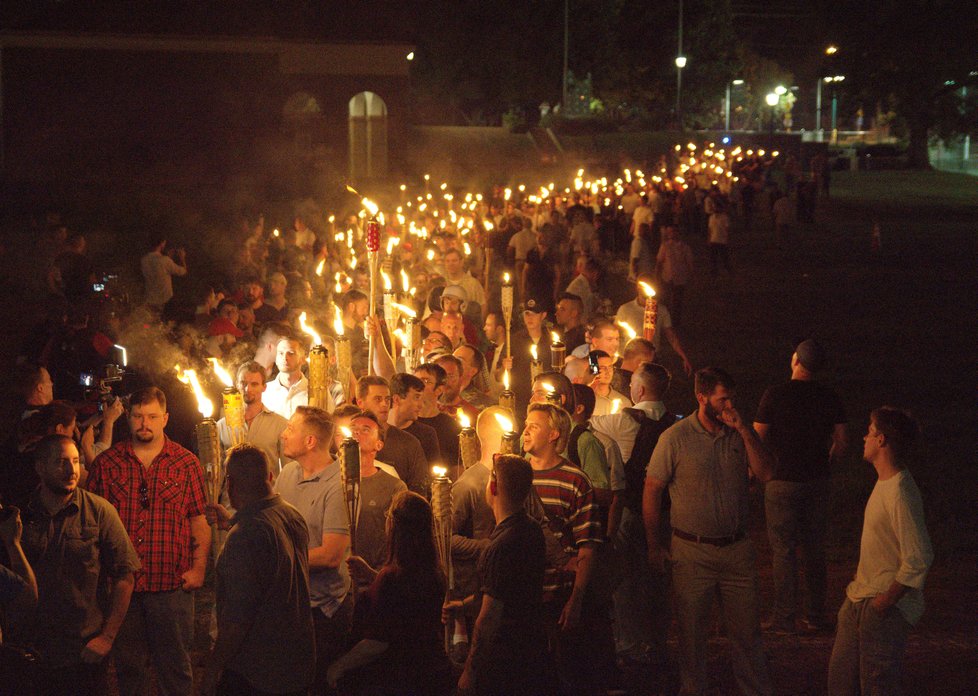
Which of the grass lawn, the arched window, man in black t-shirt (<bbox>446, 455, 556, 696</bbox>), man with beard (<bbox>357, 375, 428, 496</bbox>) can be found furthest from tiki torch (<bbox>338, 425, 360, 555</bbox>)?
the arched window

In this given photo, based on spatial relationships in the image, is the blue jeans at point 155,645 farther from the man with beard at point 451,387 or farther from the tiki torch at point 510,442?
the man with beard at point 451,387

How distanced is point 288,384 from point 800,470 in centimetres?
318

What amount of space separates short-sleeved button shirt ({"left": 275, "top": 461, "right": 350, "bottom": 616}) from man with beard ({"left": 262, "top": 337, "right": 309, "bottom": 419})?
6.59ft

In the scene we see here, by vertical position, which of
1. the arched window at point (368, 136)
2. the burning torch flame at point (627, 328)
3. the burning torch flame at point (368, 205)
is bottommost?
the burning torch flame at point (627, 328)

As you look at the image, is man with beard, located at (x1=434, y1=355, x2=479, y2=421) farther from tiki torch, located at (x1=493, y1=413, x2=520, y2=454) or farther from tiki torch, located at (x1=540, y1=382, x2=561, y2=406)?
tiki torch, located at (x1=493, y1=413, x2=520, y2=454)

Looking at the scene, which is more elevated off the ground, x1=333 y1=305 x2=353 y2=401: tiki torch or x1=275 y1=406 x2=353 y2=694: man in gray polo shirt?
x1=333 y1=305 x2=353 y2=401: tiki torch

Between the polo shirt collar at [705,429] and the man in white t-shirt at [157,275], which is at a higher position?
the man in white t-shirt at [157,275]

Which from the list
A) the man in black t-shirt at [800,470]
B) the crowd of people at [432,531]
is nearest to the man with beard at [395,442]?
the crowd of people at [432,531]

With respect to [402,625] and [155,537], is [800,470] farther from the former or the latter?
[155,537]

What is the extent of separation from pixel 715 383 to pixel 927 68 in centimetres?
5872

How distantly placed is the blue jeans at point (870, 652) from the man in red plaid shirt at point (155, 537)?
3.02 meters

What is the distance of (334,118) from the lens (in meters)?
40.3

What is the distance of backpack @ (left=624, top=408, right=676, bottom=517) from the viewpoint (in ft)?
22.1

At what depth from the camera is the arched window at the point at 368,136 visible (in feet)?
137
